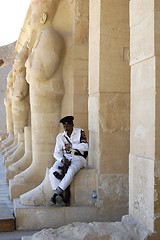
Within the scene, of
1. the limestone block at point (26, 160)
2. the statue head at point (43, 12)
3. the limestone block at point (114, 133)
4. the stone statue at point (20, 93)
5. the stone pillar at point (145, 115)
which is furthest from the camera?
A: the stone statue at point (20, 93)

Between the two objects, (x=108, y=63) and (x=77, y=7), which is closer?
(x=108, y=63)

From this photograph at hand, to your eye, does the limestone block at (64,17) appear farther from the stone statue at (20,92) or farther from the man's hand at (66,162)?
the stone statue at (20,92)

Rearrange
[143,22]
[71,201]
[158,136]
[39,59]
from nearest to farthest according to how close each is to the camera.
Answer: [158,136] < [143,22] < [71,201] < [39,59]

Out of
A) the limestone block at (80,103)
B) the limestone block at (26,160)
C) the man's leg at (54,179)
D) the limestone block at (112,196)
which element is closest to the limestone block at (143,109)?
the limestone block at (112,196)

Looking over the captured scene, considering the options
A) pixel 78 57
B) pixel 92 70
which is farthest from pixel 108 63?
pixel 78 57

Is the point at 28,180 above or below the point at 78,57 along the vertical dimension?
below

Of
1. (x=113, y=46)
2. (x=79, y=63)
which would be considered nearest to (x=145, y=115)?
(x=113, y=46)

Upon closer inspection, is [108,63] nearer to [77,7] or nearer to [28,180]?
[77,7]

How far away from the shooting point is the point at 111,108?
13.7ft

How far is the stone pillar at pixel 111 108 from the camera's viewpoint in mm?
4168

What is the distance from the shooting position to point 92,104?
14.4 feet

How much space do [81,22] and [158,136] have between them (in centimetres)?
313

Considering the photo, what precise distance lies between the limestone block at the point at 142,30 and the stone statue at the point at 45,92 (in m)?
2.21

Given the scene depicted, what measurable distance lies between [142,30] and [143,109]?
0.65m
